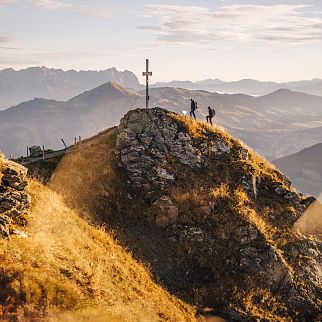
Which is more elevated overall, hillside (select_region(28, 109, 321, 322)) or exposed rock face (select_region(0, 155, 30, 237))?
exposed rock face (select_region(0, 155, 30, 237))

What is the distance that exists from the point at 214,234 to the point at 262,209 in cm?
646

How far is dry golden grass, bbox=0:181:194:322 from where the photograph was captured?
1950 cm

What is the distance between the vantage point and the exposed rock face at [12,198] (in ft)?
75.5

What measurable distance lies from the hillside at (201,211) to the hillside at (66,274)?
2.76 metres

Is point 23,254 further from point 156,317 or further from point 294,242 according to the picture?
point 294,242

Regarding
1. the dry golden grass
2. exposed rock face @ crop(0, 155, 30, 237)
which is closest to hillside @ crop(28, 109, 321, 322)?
the dry golden grass

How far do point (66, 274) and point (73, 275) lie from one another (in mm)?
419

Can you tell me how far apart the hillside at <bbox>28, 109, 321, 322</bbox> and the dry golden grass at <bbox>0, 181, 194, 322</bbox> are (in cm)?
273

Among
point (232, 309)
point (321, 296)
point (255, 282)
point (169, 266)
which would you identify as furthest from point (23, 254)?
point (321, 296)

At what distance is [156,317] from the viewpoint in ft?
77.8

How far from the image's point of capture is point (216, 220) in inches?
1344

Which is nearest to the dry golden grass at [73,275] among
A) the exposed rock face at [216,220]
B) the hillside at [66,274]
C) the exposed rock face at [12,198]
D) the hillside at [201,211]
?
the hillside at [66,274]

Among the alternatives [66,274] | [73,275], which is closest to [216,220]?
[73,275]

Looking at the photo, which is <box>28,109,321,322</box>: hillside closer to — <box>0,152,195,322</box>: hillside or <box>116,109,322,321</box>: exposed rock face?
<box>116,109,322,321</box>: exposed rock face
